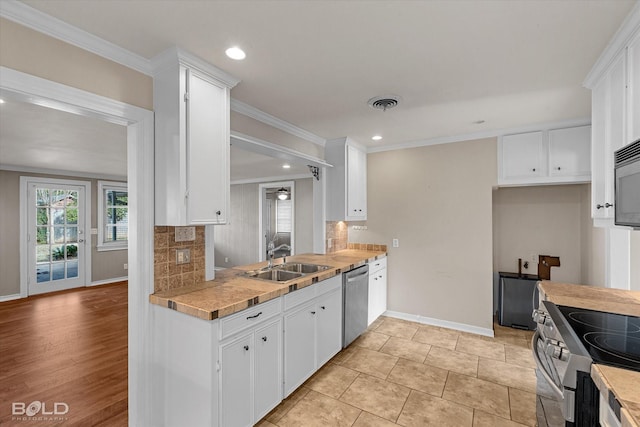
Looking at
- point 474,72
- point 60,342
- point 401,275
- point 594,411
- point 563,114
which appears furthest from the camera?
point 401,275

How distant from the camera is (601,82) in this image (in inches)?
75.7

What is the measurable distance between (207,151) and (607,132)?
2557 mm

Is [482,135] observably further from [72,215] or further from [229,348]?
[72,215]

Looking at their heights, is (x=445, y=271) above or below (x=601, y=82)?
below

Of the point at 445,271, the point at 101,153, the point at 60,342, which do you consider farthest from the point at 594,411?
the point at 101,153

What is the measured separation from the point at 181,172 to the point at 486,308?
3656mm

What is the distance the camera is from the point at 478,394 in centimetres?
239

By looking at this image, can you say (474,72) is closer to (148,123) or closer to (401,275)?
(148,123)

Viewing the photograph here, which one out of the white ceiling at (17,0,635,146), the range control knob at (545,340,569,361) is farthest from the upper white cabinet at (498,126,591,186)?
the range control knob at (545,340,569,361)

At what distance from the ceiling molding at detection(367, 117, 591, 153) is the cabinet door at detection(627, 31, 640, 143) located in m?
1.83

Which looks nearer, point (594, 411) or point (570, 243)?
point (594, 411)

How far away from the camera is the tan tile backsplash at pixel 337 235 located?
159 inches

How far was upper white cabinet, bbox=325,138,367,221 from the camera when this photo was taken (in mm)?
3799

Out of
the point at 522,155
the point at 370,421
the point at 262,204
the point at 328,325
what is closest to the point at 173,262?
the point at 328,325
